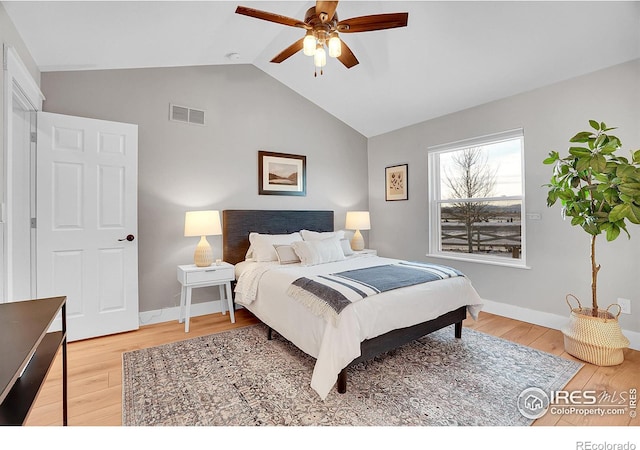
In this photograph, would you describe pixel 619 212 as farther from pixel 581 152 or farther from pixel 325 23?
pixel 325 23

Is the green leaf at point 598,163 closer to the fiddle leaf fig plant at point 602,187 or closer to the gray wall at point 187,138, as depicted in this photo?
the fiddle leaf fig plant at point 602,187

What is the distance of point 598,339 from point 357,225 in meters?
2.90

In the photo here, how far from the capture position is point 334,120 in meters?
4.85

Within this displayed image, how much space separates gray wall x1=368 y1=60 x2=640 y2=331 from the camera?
2725 mm

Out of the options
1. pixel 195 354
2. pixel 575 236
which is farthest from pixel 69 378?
pixel 575 236

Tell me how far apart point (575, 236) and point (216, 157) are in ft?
13.1

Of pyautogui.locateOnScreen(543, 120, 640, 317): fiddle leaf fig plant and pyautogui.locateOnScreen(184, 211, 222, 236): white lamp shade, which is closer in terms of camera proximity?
pyautogui.locateOnScreen(543, 120, 640, 317): fiddle leaf fig plant

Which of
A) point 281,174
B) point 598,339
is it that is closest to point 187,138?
point 281,174

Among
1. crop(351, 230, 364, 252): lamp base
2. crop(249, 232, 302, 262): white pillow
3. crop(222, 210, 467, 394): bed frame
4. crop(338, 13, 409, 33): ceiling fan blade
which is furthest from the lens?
crop(351, 230, 364, 252): lamp base

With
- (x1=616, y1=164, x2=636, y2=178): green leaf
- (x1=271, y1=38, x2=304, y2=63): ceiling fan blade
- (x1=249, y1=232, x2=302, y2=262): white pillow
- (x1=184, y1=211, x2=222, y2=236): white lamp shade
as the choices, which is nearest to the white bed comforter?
(x1=249, y1=232, x2=302, y2=262): white pillow

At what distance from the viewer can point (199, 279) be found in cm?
323

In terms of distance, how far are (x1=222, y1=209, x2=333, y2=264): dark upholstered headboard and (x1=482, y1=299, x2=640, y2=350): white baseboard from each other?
97.1 inches

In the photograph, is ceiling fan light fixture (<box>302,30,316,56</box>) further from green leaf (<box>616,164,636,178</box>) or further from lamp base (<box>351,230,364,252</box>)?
lamp base (<box>351,230,364,252</box>)

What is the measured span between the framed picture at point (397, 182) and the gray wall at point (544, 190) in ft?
0.71
